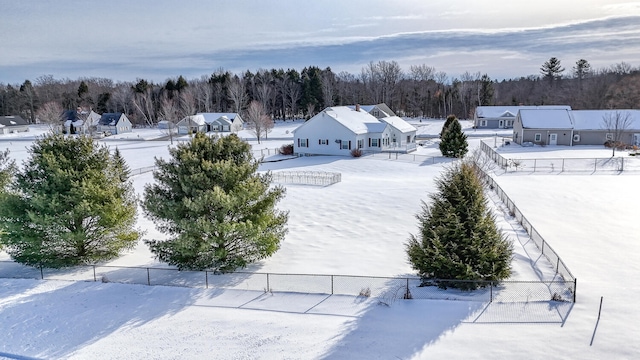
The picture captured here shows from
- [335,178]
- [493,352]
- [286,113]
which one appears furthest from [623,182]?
[286,113]

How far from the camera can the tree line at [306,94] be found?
106375mm

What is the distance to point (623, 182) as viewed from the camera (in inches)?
1251

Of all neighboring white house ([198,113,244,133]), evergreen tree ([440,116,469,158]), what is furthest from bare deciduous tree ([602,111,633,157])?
neighboring white house ([198,113,244,133])

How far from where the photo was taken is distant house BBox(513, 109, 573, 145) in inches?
2137

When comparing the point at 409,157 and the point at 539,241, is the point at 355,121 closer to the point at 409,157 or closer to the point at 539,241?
the point at 409,157

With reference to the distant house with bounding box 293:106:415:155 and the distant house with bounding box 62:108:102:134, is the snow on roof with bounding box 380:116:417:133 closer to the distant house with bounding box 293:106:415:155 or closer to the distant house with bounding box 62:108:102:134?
the distant house with bounding box 293:106:415:155

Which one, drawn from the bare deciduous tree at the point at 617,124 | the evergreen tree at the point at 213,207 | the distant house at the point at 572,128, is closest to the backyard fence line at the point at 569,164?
the bare deciduous tree at the point at 617,124

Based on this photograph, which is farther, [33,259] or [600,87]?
[600,87]

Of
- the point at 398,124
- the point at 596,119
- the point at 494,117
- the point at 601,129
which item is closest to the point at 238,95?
the point at 494,117

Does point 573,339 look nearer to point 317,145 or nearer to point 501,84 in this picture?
point 317,145

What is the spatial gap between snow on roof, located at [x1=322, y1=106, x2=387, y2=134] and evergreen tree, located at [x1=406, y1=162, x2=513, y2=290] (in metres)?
34.2

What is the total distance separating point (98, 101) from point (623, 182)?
11687cm

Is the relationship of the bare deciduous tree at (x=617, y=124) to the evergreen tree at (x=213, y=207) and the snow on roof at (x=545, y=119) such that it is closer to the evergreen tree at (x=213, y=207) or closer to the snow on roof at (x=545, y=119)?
the snow on roof at (x=545, y=119)

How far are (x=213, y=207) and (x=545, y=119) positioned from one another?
51471 mm
